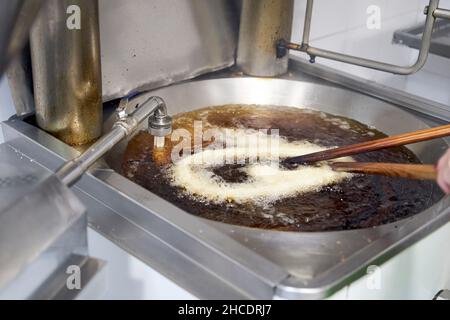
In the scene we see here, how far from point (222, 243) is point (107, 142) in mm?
290

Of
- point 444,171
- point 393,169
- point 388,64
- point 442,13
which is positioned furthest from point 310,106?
point 444,171

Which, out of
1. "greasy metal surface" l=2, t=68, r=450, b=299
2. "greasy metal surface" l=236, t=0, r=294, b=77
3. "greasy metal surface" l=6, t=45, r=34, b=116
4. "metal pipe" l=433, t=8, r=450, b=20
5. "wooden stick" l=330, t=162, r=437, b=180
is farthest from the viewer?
"greasy metal surface" l=236, t=0, r=294, b=77

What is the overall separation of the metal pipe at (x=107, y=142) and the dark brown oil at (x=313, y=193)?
0.11 m

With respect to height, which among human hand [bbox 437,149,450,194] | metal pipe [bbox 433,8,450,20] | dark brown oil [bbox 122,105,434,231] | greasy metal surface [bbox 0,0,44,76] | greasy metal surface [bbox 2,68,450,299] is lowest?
dark brown oil [bbox 122,105,434,231]

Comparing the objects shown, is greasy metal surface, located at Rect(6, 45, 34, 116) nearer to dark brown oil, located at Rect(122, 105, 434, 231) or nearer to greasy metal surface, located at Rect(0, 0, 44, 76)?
dark brown oil, located at Rect(122, 105, 434, 231)

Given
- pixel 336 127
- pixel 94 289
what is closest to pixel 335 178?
pixel 336 127

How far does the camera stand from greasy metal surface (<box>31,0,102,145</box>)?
3.28 ft

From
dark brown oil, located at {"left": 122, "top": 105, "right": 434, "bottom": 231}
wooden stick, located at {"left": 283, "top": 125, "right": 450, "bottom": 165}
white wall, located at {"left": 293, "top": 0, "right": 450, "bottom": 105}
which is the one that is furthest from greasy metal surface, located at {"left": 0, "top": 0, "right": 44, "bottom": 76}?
white wall, located at {"left": 293, "top": 0, "right": 450, "bottom": 105}

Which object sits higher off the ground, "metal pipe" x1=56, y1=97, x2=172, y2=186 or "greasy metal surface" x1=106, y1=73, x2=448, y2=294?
"metal pipe" x1=56, y1=97, x2=172, y2=186

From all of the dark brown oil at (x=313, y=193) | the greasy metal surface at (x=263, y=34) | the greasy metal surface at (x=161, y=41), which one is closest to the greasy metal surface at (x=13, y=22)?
the dark brown oil at (x=313, y=193)

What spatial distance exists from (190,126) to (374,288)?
64cm

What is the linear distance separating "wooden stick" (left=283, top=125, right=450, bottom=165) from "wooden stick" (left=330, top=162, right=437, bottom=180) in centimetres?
3

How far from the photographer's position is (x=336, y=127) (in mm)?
1358
